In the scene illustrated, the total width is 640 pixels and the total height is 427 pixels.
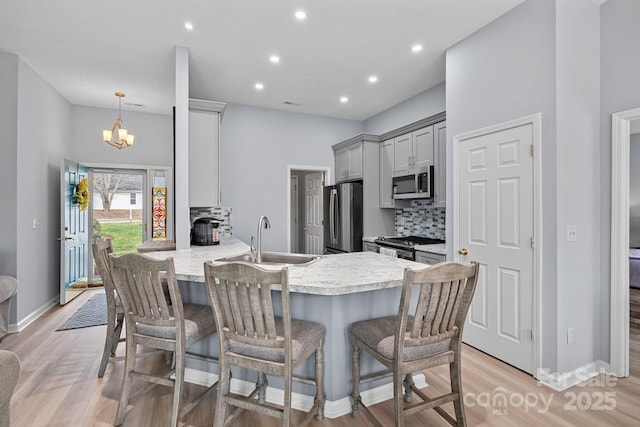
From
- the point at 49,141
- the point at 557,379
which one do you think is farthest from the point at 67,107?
the point at 557,379

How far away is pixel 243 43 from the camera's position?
336 cm

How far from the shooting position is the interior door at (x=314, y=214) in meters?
6.17

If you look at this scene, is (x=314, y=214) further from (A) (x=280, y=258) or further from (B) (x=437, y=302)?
(B) (x=437, y=302)

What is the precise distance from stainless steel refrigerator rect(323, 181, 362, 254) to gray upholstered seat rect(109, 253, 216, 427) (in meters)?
3.27

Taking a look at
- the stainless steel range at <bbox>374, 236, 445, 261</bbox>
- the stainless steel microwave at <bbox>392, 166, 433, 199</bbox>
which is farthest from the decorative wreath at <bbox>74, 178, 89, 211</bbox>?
the stainless steel microwave at <bbox>392, 166, 433, 199</bbox>

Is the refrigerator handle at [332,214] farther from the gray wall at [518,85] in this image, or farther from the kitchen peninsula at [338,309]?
the kitchen peninsula at [338,309]

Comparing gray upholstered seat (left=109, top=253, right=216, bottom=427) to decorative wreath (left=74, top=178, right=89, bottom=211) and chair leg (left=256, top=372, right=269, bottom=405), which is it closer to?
chair leg (left=256, top=372, right=269, bottom=405)

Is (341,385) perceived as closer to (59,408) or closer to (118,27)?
(59,408)

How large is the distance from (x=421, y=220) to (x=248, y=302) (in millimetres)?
3681

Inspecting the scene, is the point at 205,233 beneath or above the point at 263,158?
beneath

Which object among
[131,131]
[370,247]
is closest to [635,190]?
[370,247]

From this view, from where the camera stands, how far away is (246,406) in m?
1.76

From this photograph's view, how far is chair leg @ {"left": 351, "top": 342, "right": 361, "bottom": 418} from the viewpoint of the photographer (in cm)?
204

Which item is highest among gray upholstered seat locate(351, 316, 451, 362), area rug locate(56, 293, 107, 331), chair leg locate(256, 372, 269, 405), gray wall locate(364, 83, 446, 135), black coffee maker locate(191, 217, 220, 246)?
gray wall locate(364, 83, 446, 135)
